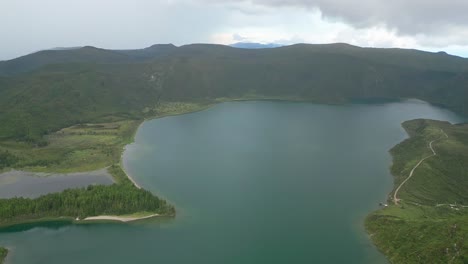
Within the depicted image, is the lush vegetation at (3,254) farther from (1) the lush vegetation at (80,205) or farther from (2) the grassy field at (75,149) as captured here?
(2) the grassy field at (75,149)

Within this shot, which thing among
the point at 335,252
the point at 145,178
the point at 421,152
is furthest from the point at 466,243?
the point at 145,178

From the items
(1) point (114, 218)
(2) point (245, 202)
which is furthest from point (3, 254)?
(2) point (245, 202)

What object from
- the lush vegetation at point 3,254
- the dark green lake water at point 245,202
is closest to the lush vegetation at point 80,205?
the dark green lake water at point 245,202

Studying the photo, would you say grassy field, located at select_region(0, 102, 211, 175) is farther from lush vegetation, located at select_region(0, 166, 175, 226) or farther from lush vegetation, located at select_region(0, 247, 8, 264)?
lush vegetation, located at select_region(0, 247, 8, 264)

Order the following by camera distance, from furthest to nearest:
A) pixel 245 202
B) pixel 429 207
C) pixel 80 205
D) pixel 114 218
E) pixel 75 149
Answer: pixel 75 149 < pixel 245 202 < pixel 429 207 < pixel 80 205 < pixel 114 218

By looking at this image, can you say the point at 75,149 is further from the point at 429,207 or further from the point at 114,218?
the point at 429,207
